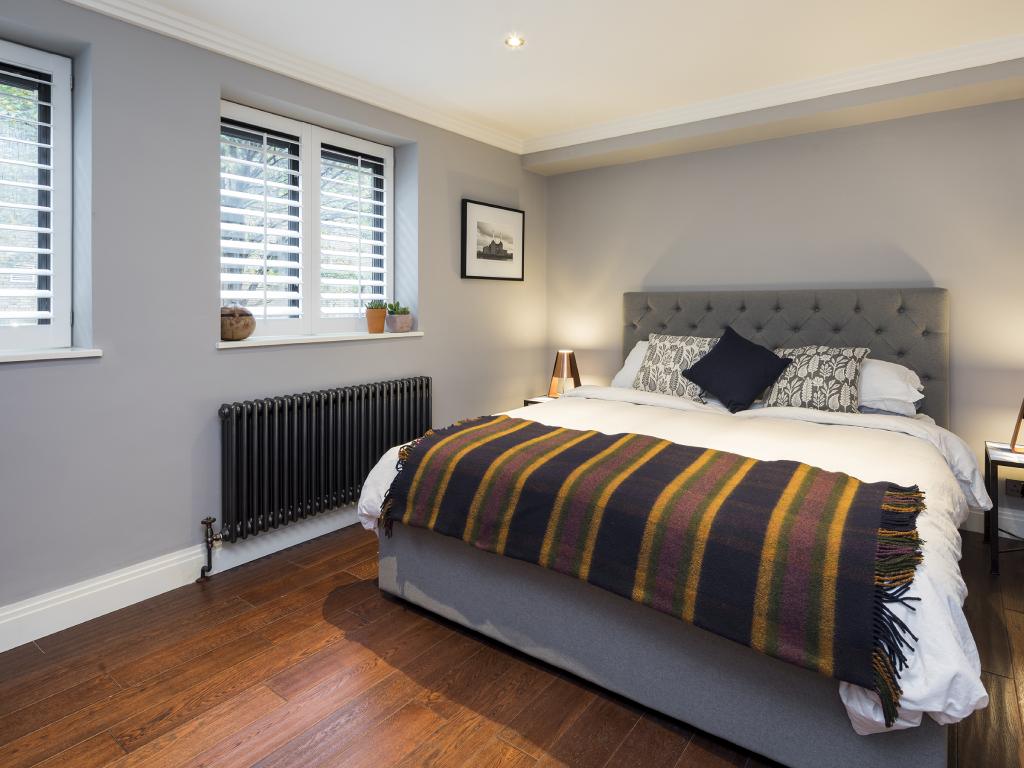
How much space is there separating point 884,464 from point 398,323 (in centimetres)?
255

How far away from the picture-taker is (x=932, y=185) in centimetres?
334

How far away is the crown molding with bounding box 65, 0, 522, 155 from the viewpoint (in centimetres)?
246

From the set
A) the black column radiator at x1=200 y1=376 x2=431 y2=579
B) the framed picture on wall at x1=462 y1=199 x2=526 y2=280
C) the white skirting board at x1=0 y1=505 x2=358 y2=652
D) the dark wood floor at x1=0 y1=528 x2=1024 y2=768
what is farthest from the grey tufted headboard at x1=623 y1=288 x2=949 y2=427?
the white skirting board at x1=0 y1=505 x2=358 y2=652

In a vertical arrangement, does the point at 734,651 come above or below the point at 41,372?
below

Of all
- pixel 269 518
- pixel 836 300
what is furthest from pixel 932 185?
pixel 269 518

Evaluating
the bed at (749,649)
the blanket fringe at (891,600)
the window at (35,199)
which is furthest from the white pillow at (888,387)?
the window at (35,199)

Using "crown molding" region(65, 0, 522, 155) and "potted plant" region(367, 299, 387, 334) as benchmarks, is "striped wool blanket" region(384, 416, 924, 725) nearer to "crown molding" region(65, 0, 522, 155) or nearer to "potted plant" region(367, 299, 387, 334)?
"potted plant" region(367, 299, 387, 334)

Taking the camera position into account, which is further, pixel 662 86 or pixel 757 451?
pixel 662 86

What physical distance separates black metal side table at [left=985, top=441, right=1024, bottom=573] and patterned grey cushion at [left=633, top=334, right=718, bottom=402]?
53.4 inches

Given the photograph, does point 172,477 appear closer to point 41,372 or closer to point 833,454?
point 41,372

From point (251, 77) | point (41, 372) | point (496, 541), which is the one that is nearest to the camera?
point (496, 541)

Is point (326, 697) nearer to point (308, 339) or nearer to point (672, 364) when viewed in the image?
point (308, 339)

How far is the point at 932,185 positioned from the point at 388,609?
3428mm

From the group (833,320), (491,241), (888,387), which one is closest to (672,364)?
(833,320)
